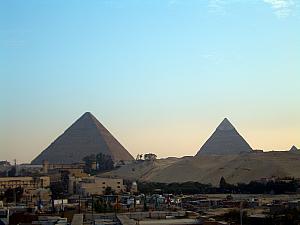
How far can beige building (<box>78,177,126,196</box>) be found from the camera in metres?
44.5

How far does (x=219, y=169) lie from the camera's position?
6191cm

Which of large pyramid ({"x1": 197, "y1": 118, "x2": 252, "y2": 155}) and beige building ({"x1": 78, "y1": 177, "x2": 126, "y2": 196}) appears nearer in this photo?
beige building ({"x1": 78, "y1": 177, "x2": 126, "y2": 196})

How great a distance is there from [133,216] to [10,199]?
19281mm

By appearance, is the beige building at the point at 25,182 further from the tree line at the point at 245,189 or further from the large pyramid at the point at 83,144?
the large pyramid at the point at 83,144

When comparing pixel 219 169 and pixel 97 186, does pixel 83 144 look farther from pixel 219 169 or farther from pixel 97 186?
pixel 97 186

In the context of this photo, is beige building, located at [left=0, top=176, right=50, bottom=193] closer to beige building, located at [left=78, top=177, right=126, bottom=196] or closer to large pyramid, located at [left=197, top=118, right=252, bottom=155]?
beige building, located at [left=78, top=177, right=126, bottom=196]

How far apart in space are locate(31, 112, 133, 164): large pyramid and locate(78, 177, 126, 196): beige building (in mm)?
40048

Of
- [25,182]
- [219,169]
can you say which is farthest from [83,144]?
[25,182]

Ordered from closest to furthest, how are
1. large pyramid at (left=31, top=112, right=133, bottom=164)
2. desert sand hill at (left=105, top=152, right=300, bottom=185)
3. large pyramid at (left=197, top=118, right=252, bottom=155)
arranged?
desert sand hill at (left=105, top=152, right=300, bottom=185) → large pyramid at (left=31, top=112, right=133, bottom=164) → large pyramid at (left=197, top=118, right=252, bottom=155)

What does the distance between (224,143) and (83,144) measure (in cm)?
2058

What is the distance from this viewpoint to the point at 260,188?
41.1 m

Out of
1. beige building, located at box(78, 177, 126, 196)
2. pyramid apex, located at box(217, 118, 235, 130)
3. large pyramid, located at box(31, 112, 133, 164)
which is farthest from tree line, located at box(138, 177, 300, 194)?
pyramid apex, located at box(217, 118, 235, 130)

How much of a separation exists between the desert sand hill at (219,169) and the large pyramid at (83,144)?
13.1 m

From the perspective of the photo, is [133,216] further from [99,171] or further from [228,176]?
[99,171]
